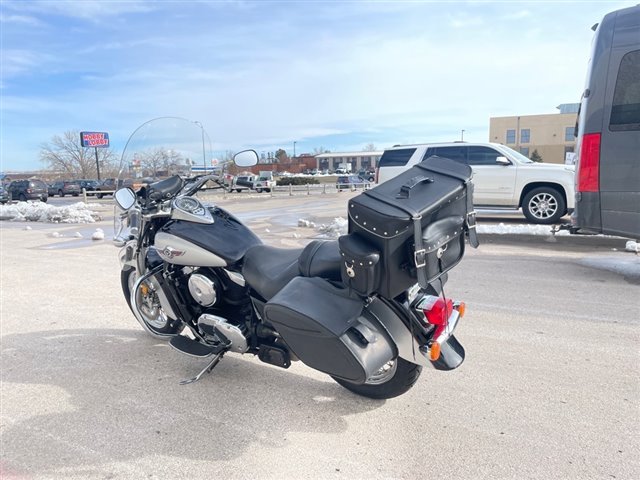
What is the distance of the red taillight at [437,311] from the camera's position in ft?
7.70

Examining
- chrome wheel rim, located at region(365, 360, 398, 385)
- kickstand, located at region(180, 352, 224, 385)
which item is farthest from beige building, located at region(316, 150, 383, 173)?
chrome wheel rim, located at region(365, 360, 398, 385)

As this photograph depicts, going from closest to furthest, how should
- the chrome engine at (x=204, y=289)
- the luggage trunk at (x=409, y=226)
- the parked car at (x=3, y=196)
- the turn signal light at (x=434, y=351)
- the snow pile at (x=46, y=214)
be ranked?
the luggage trunk at (x=409, y=226)
the turn signal light at (x=434, y=351)
the chrome engine at (x=204, y=289)
the snow pile at (x=46, y=214)
the parked car at (x=3, y=196)

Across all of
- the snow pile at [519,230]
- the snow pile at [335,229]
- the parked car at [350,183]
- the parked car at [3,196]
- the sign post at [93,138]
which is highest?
the sign post at [93,138]

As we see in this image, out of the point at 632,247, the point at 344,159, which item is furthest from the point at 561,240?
the point at 344,159

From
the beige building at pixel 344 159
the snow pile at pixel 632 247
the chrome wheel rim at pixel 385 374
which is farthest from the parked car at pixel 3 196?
the beige building at pixel 344 159

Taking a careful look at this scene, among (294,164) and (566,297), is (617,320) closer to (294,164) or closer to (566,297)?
(566,297)

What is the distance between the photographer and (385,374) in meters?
2.87

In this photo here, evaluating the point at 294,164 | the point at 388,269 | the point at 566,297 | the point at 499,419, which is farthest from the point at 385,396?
the point at 294,164

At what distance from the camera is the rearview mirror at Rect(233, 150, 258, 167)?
3.42 m

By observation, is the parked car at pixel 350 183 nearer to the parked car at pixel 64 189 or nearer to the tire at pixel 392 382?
the parked car at pixel 64 189

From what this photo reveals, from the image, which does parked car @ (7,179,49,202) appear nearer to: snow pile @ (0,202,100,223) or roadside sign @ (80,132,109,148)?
snow pile @ (0,202,100,223)

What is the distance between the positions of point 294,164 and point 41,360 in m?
86.2

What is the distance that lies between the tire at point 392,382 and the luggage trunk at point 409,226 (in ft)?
2.50

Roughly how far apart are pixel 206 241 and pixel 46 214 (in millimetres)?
15868
